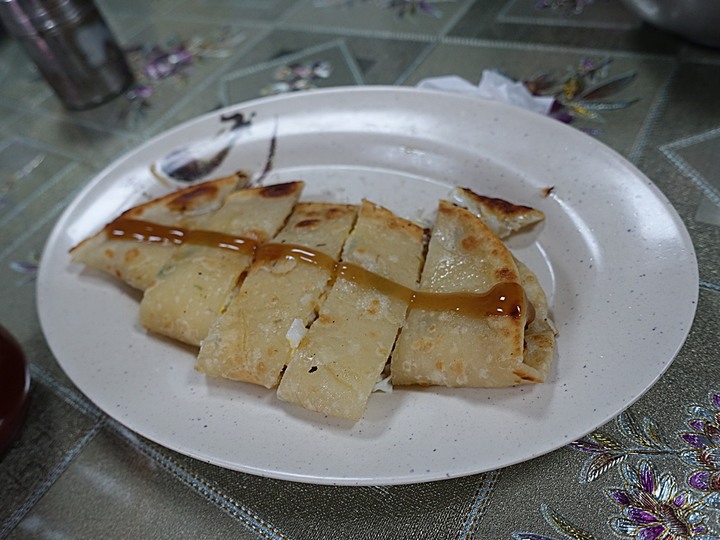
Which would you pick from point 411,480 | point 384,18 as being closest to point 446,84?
point 384,18

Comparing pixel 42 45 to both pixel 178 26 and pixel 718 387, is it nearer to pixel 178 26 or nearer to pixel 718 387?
pixel 178 26

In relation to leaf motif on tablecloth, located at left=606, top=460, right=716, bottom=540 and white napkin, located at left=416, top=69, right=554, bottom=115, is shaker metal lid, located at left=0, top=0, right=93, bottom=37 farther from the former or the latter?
leaf motif on tablecloth, located at left=606, top=460, right=716, bottom=540

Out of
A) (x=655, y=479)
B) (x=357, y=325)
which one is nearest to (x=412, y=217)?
(x=357, y=325)

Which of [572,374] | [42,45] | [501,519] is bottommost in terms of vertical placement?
[501,519]

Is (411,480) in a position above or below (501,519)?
above

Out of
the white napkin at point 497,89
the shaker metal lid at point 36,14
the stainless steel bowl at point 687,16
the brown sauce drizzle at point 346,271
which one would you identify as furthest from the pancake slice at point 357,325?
the shaker metal lid at point 36,14

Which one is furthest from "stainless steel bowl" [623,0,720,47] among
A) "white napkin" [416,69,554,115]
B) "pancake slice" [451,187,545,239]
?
"pancake slice" [451,187,545,239]

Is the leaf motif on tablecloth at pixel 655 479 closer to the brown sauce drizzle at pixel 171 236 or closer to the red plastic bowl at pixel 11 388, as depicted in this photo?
the brown sauce drizzle at pixel 171 236

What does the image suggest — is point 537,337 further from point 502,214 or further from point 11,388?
point 11,388
